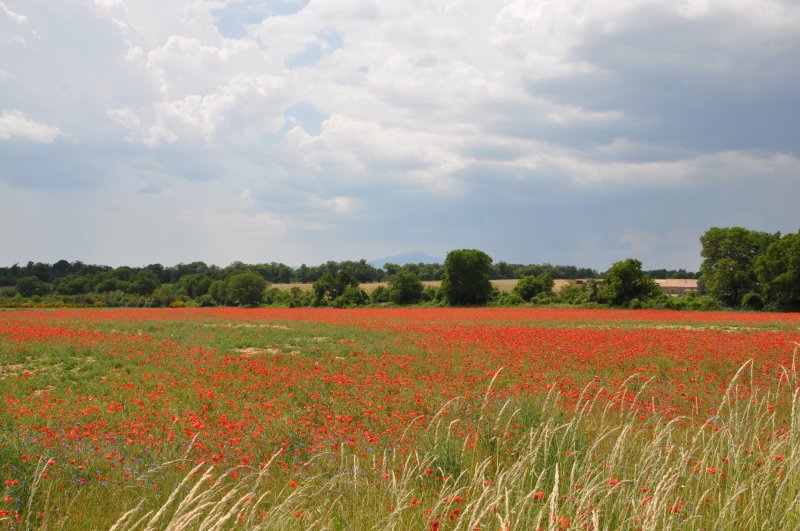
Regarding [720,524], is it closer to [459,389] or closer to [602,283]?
[459,389]

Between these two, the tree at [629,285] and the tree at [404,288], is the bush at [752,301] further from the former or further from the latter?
the tree at [404,288]

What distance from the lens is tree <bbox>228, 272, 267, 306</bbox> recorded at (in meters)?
84.7

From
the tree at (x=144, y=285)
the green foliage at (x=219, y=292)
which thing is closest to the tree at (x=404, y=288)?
the green foliage at (x=219, y=292)

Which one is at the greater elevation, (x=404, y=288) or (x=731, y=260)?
(x=731, y=260)

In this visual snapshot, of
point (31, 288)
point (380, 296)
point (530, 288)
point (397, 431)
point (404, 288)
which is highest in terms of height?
point (31, 288)

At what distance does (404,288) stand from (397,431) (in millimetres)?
75053

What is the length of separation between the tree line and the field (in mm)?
42902

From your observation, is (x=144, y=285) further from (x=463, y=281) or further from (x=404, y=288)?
(x=463, y=281)

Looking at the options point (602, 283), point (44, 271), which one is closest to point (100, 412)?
point (602, 283)

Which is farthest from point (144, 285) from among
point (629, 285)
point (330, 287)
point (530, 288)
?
point (629, 285)

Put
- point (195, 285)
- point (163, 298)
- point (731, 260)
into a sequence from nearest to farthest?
point (731, 260), point (163, 298), point (195, 285)

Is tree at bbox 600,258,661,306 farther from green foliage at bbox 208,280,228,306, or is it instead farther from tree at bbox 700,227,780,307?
green foliage at bbox 208,280,228,306

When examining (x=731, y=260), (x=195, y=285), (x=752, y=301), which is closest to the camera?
(x=752, y=301)

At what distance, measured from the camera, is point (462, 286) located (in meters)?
80.1
